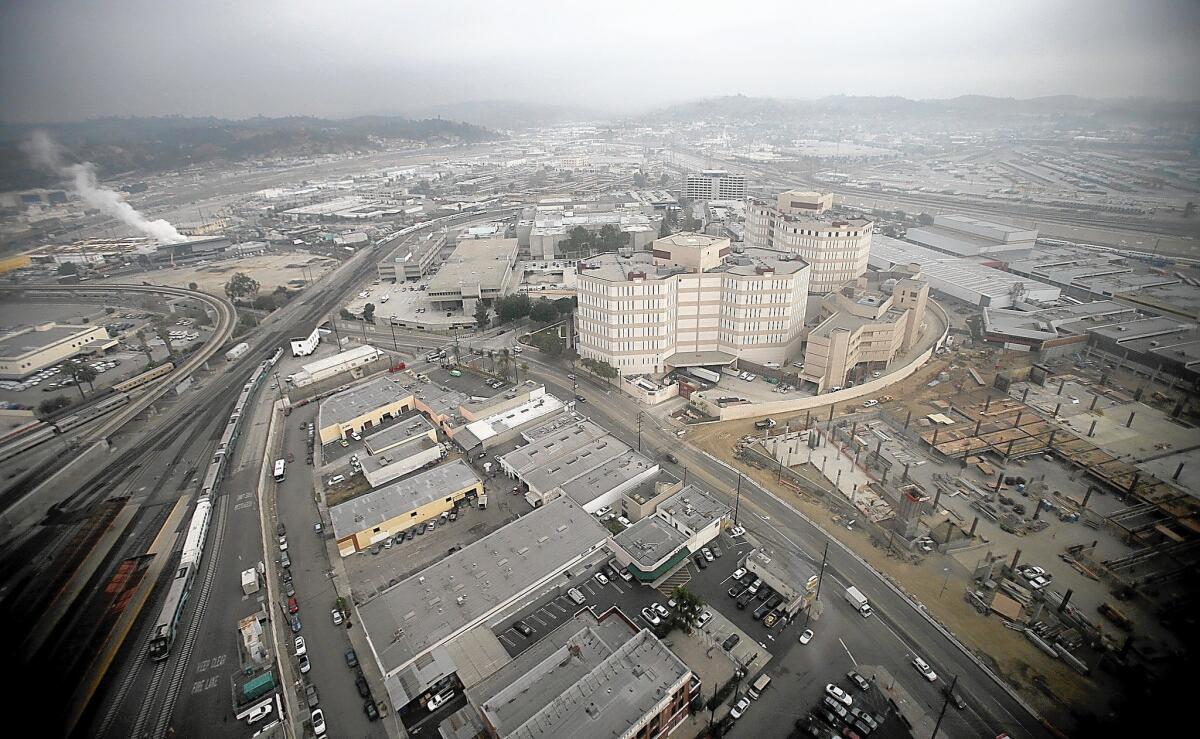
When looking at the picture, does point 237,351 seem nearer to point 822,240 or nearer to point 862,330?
point 862,330

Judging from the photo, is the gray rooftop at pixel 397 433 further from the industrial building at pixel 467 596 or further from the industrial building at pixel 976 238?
the industrial building at pixel 976 238

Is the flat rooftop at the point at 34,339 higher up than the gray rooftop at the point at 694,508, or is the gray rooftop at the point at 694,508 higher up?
the flat rooftop at the point at 34,339

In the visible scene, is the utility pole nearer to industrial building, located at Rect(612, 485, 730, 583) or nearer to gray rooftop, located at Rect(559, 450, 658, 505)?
industrial building, located at Rect(612, 485, 730, 583)

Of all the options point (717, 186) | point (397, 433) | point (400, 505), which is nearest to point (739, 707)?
point (400, 505)

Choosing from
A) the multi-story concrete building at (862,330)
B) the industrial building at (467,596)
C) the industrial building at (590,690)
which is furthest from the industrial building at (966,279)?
the industrial building at (590,690)

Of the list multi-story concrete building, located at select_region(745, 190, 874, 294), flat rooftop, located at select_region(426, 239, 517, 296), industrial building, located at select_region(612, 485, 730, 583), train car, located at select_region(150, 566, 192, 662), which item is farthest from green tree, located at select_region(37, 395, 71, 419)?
multi-story concrete building, located at select_region(745, 190, 874, 294)

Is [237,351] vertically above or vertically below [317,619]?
above

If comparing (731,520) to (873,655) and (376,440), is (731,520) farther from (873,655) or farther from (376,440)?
(376,440)
